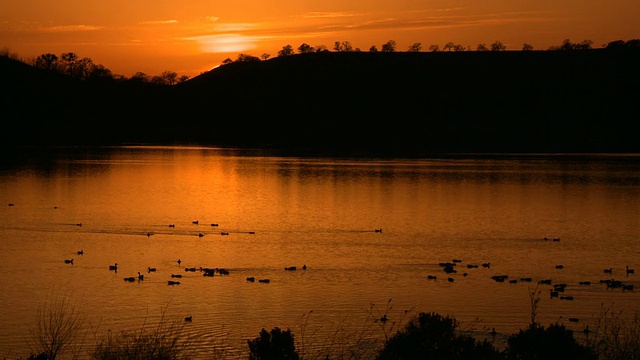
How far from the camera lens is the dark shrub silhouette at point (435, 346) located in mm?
14102

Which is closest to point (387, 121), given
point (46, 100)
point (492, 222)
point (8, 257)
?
point (46, 100)

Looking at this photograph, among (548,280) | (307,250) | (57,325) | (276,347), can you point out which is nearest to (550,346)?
(276,347)

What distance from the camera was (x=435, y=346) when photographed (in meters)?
14.4

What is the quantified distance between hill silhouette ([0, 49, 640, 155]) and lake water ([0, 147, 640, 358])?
273 ft

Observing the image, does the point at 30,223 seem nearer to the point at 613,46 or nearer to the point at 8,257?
the point at 8,257

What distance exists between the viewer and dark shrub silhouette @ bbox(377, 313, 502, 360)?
14.1m

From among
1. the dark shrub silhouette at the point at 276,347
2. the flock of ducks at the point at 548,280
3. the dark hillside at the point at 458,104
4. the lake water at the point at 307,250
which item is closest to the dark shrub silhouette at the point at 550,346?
the dark shrub silhouette at the point at 276,347

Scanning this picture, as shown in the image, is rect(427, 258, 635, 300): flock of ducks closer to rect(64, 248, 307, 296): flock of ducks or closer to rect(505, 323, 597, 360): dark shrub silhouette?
rect(64, 248, 307, 296): flock of ducks

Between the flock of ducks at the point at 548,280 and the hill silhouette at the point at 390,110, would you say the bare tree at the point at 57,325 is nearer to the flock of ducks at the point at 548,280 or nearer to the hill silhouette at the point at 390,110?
the flock of ducks at the point at 548,280

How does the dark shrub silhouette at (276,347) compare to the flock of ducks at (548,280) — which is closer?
the dark shrub silhouette at (276,347)

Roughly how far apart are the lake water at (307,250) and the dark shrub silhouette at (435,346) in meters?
6.31

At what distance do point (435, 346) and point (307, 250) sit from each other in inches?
1014

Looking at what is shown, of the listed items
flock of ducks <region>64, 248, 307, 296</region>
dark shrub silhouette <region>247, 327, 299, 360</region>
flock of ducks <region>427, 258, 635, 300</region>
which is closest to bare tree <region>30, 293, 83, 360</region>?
flock of ducks <region>64, 248, 307, 296</region>

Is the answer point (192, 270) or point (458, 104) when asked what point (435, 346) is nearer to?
point (192, 270)
